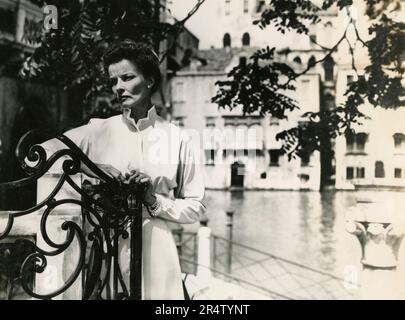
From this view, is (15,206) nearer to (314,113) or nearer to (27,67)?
(27,67)

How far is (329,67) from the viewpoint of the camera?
8.96 ft

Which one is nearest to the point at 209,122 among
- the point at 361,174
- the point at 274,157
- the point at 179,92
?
the point at 179,92

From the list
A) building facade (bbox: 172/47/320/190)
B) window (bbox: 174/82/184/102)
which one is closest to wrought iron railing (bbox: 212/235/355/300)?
building facade (bbox: 172/47/320/190)

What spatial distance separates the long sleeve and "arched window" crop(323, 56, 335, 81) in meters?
0.99

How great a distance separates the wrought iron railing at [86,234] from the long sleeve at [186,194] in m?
0.16

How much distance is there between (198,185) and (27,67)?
1346mm

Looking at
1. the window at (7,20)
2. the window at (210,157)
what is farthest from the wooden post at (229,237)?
the window at (7,20)

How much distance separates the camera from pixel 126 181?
1858 millimetres

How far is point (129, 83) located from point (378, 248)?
4.94 feet

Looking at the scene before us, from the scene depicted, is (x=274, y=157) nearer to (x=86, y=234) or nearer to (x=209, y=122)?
(x=209, y=122)

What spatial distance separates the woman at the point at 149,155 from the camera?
2051mm

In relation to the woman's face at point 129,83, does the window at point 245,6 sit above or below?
above

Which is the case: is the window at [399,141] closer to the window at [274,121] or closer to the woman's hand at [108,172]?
the window at [274,121]
